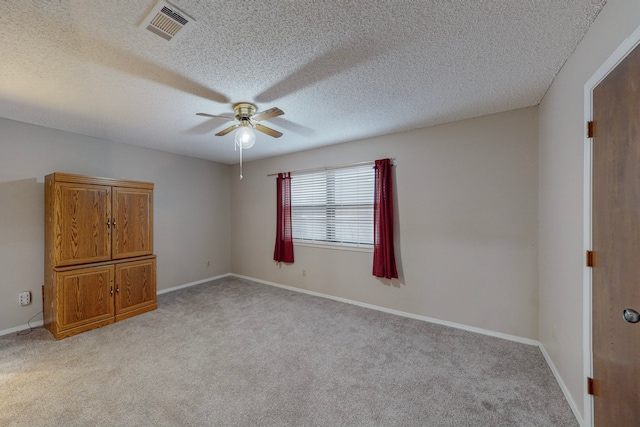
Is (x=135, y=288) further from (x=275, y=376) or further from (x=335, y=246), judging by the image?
(x=335, y=246)

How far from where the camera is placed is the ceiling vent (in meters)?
1.27

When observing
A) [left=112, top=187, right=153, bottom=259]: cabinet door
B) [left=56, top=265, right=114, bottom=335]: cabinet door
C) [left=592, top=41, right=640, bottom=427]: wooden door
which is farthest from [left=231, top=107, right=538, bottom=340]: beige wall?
[left=56, top=265, right=114, bottom=335]: cabinet door

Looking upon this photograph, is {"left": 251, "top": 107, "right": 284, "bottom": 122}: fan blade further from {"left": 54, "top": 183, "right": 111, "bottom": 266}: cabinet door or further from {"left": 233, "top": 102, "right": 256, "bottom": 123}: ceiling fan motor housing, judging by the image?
{"left": 54, "top": 183, "right": 111, "bottom": 266}: cabinet door

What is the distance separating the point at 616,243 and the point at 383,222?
2.14 metres

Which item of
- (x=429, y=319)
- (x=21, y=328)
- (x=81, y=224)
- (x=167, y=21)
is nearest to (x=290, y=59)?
(x=167, y=21)

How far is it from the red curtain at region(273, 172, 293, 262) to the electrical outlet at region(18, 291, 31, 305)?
122 inches

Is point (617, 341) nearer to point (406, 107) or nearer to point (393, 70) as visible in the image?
point (393, 70)

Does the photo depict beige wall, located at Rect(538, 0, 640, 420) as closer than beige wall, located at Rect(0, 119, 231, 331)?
Yes

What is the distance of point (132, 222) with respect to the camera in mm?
3307

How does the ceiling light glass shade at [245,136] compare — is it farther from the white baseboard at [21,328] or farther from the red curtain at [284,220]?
the white baseboard at [21,328]

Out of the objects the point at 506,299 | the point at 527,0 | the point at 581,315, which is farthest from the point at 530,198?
the point at 527,0

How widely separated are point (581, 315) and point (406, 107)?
2.11 m

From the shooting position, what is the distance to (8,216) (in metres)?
2.81

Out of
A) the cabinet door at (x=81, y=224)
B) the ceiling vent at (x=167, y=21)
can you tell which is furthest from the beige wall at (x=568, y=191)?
the cabinet door at (x=81, y=224)
